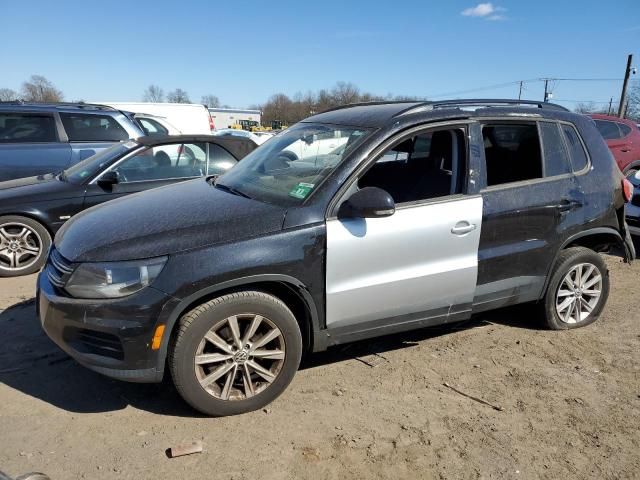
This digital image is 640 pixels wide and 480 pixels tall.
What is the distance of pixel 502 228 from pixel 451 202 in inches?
18.5

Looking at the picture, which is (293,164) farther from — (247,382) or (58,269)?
(58,269)

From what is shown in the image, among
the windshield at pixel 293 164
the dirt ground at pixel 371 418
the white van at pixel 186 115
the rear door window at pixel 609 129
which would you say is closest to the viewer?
the dirt ground at pixel 371 418

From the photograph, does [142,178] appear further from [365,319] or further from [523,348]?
[523,348]

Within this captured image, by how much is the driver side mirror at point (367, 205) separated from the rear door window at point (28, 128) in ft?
19.7

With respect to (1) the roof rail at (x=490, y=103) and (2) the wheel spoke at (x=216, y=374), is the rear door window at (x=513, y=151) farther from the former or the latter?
(2) the wheel spoke at (x=216, y=374)

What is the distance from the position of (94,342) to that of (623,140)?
11.0 metres

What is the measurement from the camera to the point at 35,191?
5531mm

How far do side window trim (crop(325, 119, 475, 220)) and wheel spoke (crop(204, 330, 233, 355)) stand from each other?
95 cm

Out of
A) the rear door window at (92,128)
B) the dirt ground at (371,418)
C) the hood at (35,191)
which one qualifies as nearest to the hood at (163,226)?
the dirt ground at (371,418)

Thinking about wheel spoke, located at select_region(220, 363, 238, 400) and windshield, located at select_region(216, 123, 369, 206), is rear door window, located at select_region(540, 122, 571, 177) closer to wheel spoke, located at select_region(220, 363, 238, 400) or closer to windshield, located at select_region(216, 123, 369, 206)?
windshield, located at select_region(216, 123, 369, 206)

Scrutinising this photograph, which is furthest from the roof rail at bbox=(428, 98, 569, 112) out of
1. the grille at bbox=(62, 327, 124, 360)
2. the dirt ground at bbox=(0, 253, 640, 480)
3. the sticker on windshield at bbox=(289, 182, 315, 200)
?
the grille at bbox=(62, 327, 124, 360)

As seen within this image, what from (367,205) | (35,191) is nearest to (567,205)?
(367,205)

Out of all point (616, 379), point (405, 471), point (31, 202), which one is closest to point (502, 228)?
point (616, 379)

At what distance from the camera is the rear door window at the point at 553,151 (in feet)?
12.9
